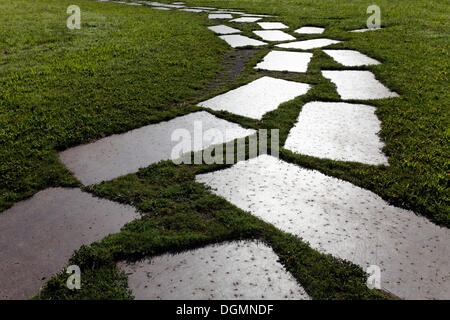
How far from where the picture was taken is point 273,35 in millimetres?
7109

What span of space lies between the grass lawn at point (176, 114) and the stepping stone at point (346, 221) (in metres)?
0.10

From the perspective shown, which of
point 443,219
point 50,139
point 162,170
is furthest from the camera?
point 50,139

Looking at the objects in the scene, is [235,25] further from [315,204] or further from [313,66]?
[315,204]

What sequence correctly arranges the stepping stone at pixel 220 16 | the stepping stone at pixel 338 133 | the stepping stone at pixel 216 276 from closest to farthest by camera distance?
the stepping stone at pixel 216 276, the stepping stone at pixel 338 133, the stepping stone at pixel 220 16

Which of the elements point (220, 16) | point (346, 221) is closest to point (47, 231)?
point (346, 221)

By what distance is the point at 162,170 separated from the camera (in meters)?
2.74

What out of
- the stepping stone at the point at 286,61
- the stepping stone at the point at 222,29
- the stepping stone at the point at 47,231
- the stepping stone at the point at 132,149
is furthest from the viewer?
the stepping stone at the point at 222,29

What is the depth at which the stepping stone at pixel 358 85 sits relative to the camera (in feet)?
13.5

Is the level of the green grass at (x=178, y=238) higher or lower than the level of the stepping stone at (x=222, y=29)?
lower

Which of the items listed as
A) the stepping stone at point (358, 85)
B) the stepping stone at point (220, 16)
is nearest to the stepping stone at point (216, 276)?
the stepping stone at point (358, 85)

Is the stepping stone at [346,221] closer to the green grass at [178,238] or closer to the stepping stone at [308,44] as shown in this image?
the green grass at [178,238]

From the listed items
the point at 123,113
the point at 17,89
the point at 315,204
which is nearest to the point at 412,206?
the point at 315,204

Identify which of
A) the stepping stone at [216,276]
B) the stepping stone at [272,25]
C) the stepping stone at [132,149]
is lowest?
the stepping stone at [216,276]
